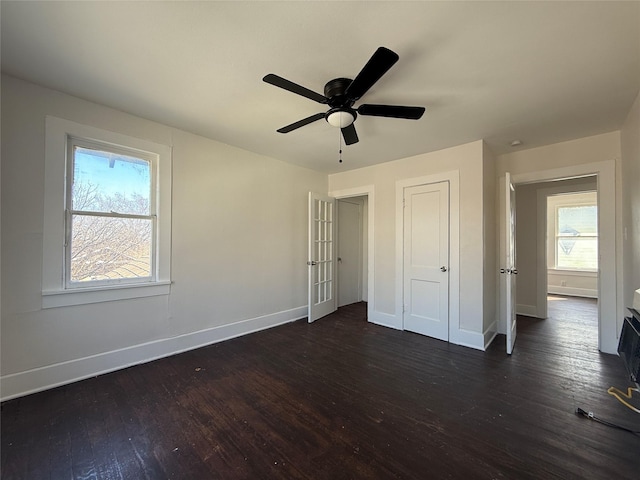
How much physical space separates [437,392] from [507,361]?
118 cm

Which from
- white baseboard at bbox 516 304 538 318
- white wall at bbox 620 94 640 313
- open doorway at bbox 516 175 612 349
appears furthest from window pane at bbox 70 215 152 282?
white baseboard at bbox 516 304 538 318

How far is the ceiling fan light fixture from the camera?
6.66 ft

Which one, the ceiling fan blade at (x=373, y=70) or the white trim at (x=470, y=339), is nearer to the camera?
the ceiling fan blade at (x=373, y=70)

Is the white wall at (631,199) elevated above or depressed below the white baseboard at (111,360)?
above

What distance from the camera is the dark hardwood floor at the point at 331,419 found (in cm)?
151

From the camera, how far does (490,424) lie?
73.3 inches

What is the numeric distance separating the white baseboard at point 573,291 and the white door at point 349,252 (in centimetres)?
524

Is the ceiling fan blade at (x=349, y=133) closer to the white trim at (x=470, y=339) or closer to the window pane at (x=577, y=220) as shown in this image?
the white trim at (x=470, y=339)

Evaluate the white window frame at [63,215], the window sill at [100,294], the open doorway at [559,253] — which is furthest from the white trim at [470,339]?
the white window frame at [63,215]

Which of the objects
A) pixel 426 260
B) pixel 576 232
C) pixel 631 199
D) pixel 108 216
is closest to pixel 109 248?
pixel 108 216

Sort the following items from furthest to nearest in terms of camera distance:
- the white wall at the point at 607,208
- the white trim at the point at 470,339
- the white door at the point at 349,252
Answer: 1. the white door at the point at 349,252
2. the white trim at the point at 470,339
3. the white wall at the point at 607,208

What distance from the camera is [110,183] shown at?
2.62m

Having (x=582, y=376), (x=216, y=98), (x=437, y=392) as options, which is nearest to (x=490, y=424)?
(x=437, y=392)

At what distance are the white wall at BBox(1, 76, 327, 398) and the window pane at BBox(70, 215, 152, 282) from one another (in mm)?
251
